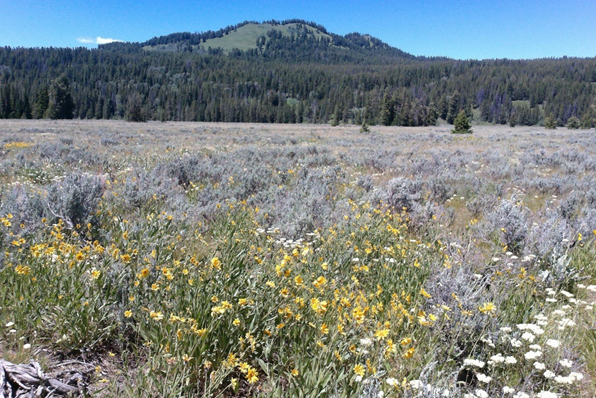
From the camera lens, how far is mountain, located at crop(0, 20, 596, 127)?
87188mm

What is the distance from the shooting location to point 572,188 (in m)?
8.78

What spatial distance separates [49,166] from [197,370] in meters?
9.44

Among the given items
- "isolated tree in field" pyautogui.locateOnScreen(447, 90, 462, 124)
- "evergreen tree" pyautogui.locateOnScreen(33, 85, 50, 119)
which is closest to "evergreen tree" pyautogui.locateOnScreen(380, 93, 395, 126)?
"isolated tree in field" pyautogui.locateOnScreen(447, 90, 462, 124)

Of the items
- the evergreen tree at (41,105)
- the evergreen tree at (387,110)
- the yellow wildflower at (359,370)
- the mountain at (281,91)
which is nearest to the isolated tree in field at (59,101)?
the mountain at (281,91)

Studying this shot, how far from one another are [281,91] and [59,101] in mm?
99637

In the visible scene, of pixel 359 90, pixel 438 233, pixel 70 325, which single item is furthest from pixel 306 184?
pixel 359 90

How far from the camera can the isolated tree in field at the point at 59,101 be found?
252 ft

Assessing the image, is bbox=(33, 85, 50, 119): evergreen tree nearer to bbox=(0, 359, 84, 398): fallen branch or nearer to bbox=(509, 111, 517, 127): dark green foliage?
bbox=(0, 359, 84, 398): fallen branch

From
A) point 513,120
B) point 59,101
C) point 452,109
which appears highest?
point 452,109

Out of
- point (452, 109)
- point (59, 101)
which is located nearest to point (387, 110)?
point (452, 109)

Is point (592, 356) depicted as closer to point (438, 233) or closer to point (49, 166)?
point (438, 233)

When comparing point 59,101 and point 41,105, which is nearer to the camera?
point 59,101

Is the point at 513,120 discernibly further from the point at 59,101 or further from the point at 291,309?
the point at 291,309

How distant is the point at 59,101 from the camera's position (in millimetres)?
78875
